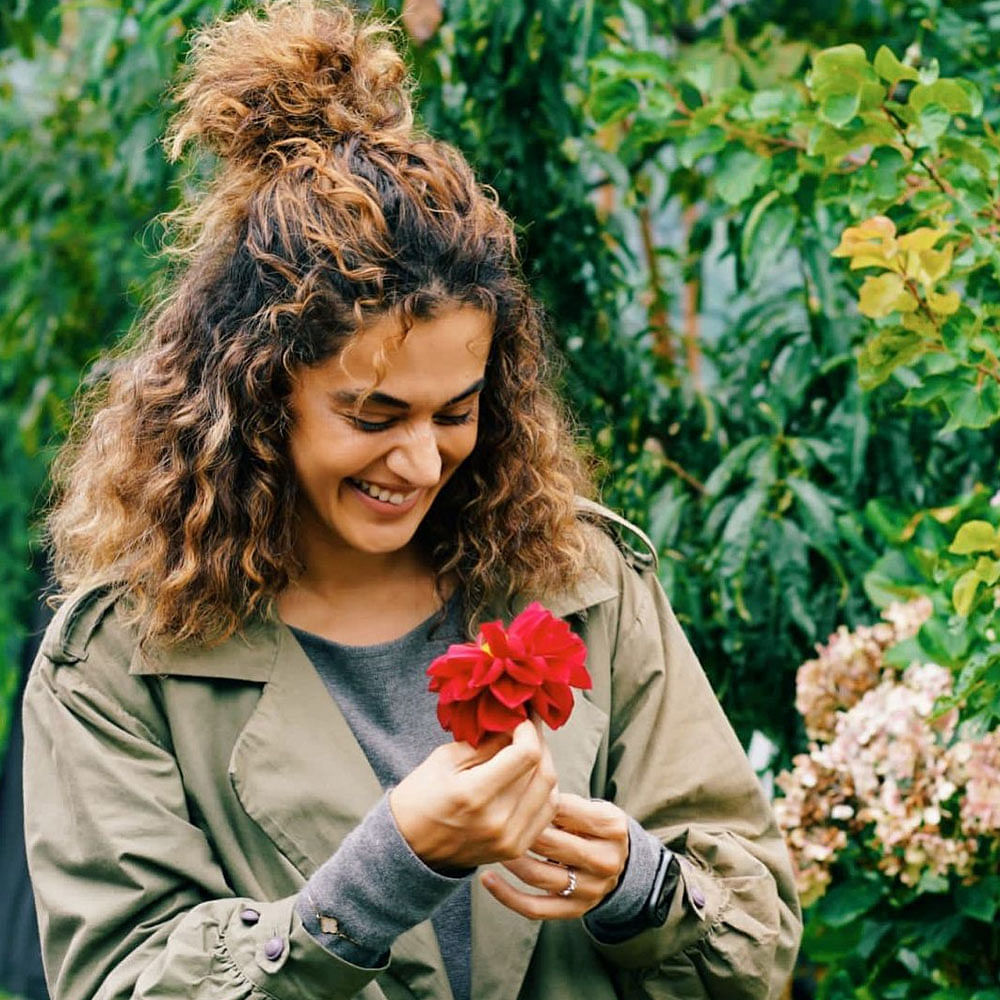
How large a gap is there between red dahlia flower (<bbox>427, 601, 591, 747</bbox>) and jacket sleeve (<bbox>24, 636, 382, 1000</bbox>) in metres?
0.27

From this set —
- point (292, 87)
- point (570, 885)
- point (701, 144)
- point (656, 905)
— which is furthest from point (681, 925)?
point (701, 144)

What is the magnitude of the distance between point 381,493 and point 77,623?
365 millimetres

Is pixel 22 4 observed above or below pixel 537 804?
above

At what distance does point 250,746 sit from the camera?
1.87 metres

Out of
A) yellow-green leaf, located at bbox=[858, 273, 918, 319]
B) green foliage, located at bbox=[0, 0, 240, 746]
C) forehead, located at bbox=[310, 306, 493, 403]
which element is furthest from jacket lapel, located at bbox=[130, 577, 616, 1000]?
green foliage, located at bbox=[0, 0, 240, 746]

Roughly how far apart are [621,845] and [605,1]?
1.83 metres

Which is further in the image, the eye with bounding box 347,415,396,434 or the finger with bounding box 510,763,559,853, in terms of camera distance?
the eye with bounding box 347,415,396,434

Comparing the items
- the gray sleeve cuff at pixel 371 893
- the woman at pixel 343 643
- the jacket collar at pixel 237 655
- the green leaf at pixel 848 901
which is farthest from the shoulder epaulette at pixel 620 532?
the green leaf at pixel 848 901

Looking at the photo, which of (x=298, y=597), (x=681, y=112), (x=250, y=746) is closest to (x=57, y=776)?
(x=250, y=746)

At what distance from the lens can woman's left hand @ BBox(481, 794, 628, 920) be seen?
1.77 metres

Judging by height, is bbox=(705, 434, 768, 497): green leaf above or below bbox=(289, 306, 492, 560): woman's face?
below

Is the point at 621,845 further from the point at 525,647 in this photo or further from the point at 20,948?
the point at 20,948

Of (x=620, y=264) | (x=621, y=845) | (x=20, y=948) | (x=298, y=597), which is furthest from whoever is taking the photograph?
(x=20, y=948)

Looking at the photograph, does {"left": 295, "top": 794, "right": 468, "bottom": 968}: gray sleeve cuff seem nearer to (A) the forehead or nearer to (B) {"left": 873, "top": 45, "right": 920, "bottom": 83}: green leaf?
(A) the forehead
